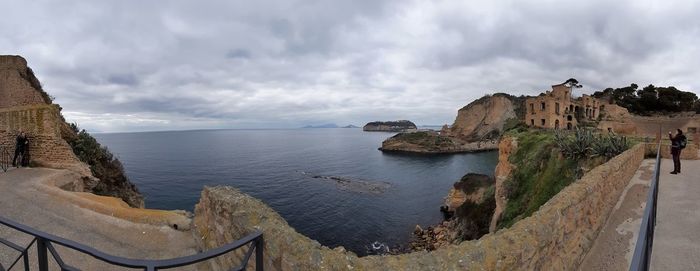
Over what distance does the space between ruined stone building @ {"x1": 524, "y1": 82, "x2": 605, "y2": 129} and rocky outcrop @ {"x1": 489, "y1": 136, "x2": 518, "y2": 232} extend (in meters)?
27.3

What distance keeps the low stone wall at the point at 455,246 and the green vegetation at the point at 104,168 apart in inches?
464

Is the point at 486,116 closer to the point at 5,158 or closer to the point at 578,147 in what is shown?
the point at 578,147

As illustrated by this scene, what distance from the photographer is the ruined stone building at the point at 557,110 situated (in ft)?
149

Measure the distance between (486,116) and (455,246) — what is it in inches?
4579

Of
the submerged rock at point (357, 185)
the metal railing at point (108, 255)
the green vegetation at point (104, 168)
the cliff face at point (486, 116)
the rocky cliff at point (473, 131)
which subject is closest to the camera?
the metal railing at point (108, 255)

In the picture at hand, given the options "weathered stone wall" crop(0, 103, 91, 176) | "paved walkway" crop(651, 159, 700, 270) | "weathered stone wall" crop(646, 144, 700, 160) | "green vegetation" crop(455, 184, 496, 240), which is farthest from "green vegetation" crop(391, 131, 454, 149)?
"weathered stone wall" crop(0, 103, 91, 176)

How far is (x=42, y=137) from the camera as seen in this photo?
43.3 feet

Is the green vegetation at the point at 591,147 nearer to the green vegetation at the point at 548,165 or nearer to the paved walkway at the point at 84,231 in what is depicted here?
the green vegetation at the point at 548,165

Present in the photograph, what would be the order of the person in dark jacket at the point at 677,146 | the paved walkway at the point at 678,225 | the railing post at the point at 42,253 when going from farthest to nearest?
the person in dark jacket at the point at 677,146, the paved walkway at the point at 678,225, the railing post at the point at 42,253

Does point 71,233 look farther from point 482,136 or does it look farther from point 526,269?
point 482,136

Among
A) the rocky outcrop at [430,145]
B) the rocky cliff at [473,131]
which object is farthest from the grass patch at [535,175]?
the rocky cliff at [473,131]

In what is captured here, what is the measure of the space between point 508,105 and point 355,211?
97.0 metres

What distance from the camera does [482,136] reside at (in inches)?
4166

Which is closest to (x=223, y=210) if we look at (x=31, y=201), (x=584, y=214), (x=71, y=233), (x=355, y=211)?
(x=71, y=233)
